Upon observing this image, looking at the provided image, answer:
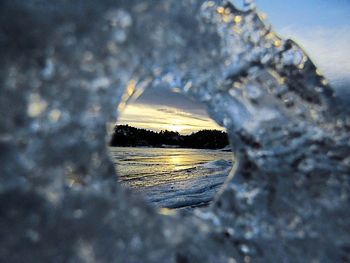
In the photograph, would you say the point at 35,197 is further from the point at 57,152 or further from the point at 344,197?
the point at 344,197

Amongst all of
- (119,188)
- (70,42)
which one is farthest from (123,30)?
(119,188)

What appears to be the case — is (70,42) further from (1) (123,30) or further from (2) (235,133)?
(2) (235,133)

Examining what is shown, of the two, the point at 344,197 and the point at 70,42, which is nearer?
the point at 70,42

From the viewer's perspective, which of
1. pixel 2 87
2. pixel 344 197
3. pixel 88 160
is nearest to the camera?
pixel 2 87

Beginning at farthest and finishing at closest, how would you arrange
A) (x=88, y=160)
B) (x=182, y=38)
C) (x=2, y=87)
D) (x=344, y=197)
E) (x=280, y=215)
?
(x=344, y=197) → (x=280, y=215) → (x=182, y=38) → (x=88, y=160) → (x=2, y=87)

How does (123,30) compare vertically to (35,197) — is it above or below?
above

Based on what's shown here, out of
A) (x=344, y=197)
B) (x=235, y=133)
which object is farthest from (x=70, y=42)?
(x=344, y=197)

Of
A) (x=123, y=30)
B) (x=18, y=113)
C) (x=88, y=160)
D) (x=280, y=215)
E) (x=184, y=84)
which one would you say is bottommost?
(x=280, y=215)
